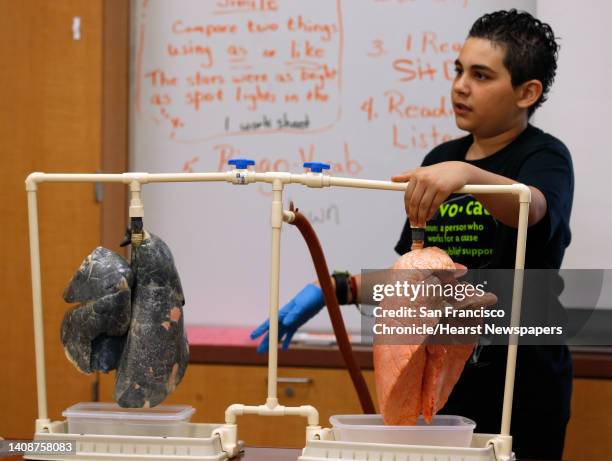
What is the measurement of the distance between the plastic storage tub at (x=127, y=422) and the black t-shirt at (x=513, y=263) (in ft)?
1.86

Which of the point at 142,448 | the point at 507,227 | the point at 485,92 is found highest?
the point at 485,92

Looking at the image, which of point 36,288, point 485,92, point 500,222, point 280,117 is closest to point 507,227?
point 500,222

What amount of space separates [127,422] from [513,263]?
2.52 feet

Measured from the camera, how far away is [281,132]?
265 centimetres

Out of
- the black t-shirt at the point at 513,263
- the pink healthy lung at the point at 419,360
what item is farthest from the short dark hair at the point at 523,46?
the pink healthy lung at the point at 419,360

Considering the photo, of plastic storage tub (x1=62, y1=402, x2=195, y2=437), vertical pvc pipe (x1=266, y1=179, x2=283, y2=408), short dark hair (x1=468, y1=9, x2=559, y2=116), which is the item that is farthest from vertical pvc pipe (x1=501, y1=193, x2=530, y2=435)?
short dark hair (x1=468, y1=9, x2=559, y2=116)

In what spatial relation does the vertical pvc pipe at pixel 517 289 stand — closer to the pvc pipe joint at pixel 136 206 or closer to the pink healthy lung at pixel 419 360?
the pink healthy lung at pixel 419 360

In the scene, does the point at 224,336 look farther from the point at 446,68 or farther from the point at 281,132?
the point at 446,68

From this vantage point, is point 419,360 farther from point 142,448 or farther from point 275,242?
point 142,448

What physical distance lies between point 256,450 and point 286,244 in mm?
1364

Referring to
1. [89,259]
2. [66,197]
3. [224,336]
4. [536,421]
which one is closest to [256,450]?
[89,259]

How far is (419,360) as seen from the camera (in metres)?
1.17

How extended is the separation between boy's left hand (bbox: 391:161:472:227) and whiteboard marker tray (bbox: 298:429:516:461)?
0.31 m

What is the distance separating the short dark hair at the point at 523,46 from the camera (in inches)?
66.6
